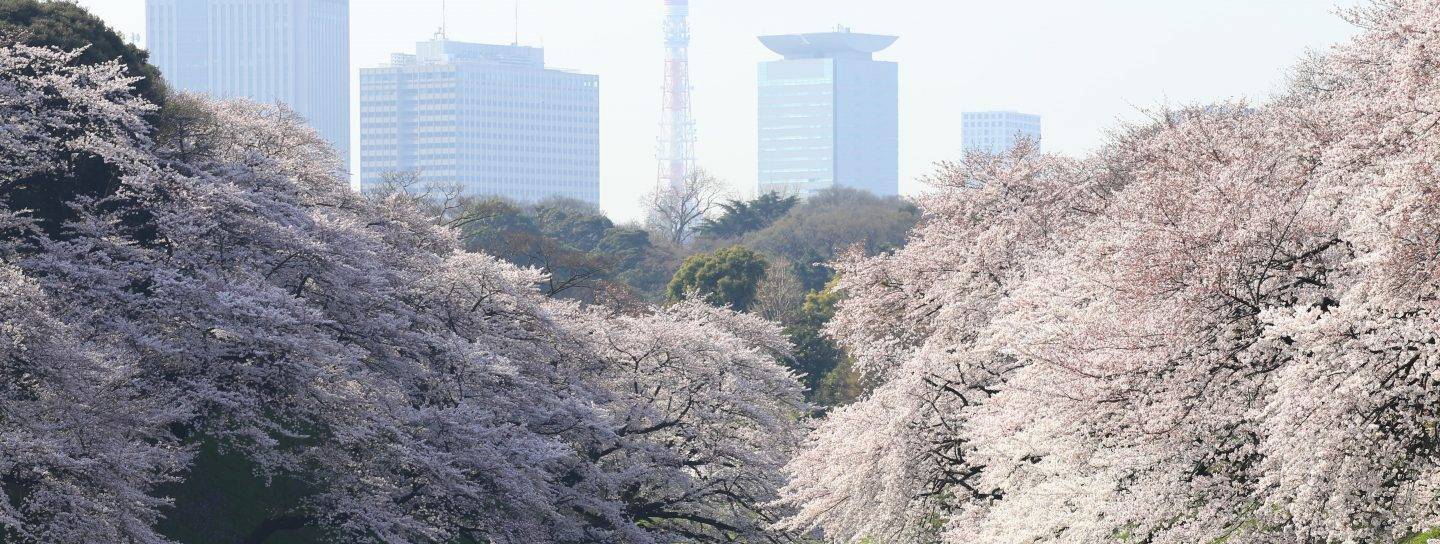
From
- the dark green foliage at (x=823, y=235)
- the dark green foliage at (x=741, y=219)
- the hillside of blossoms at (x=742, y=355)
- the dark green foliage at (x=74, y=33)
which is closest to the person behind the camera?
the hillside of blossoms at (x=742, y=355)

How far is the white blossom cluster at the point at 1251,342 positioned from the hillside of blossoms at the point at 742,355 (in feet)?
0.14

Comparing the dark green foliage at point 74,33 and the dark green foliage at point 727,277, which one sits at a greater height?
the dark green foliage at point 74,33

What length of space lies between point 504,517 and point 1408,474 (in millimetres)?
14436

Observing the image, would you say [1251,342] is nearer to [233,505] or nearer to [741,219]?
[233,505]

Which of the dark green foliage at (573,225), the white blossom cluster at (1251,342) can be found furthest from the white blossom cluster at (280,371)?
the dark green foliage at (573,225)

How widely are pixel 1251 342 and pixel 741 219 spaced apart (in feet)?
254

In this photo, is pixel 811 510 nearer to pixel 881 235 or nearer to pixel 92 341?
pixel 92 341

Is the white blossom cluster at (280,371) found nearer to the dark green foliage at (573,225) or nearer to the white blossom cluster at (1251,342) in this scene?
the white blossom cluster at (1251,342)

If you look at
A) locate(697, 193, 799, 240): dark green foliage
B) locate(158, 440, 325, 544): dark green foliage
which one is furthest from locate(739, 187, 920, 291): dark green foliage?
locate(158, 440, 325, 544): dark green foliage

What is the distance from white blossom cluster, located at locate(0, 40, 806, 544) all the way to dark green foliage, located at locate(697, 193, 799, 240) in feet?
196

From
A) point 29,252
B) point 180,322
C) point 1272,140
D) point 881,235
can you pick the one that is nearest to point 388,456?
point 180,322

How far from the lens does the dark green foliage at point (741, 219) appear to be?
92000 mm

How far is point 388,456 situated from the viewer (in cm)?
2447

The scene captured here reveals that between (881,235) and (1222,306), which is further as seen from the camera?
(881,235)
